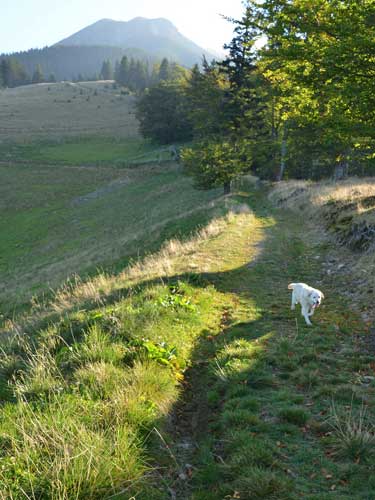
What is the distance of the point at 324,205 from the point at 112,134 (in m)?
74.0

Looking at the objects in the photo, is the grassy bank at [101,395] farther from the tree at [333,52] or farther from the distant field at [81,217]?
the distant field at [81,217]

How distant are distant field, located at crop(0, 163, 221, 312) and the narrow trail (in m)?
11.6

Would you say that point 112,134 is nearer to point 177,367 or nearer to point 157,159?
point 157,159

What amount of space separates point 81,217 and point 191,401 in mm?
34296

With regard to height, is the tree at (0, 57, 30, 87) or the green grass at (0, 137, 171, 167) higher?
the tree at (0, 57, 30, 87)

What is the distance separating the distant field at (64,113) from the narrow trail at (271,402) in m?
79.7

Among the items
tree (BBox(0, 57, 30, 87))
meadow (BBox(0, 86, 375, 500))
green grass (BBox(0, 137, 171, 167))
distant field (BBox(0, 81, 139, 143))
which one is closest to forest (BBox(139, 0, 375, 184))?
meadow (BBox(0, 86, 375, 500))

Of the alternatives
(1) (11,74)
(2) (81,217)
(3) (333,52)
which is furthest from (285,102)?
(1) (11,74)

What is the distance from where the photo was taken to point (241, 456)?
4.25m

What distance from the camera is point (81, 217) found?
38.1 metres

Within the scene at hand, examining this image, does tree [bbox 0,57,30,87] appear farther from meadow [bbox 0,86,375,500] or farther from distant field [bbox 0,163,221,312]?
meadow [bbox 0,86,375,500]

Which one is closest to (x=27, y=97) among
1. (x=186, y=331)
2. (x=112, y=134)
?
(x=112, y=134)

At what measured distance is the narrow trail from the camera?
4.02 m

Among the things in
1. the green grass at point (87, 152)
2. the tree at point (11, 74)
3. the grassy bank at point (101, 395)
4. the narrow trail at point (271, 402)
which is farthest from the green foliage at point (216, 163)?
the tree at point (11, 74)
